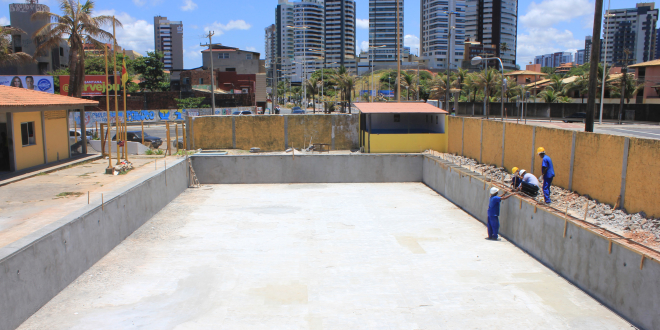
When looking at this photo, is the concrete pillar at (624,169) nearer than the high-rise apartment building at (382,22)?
Yes

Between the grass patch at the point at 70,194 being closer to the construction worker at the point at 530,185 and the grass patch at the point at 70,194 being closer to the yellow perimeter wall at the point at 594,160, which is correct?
the construction worker at the point at 530,185

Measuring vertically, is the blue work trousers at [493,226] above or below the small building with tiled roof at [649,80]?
below

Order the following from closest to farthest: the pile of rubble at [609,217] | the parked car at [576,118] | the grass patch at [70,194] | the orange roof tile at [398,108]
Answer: the pile of rubble at [609,217] → the grass patch at [70,194] → the orange roof tile at [398,108] → the parked car at [576,118]

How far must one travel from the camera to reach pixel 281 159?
86.1ft

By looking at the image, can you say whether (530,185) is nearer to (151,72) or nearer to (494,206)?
(494,206)

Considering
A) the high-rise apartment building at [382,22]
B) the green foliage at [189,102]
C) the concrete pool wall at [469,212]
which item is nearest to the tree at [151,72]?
the green foliage at [189,102]

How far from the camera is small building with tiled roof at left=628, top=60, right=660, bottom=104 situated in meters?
56.2

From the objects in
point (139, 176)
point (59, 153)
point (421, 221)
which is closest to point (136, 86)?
point (59, 153)

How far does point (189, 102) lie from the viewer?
72.5 m

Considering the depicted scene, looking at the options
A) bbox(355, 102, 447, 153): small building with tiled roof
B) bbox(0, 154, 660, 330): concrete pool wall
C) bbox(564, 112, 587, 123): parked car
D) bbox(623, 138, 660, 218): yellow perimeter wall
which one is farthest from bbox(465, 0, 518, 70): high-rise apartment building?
bbox(623, 138, 660, 218): yellow perimeter wall

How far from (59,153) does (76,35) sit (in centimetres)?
1268

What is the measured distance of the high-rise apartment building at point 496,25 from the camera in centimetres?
18362

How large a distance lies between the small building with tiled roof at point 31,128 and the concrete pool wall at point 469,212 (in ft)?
18.5

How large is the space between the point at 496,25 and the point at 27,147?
188 m
